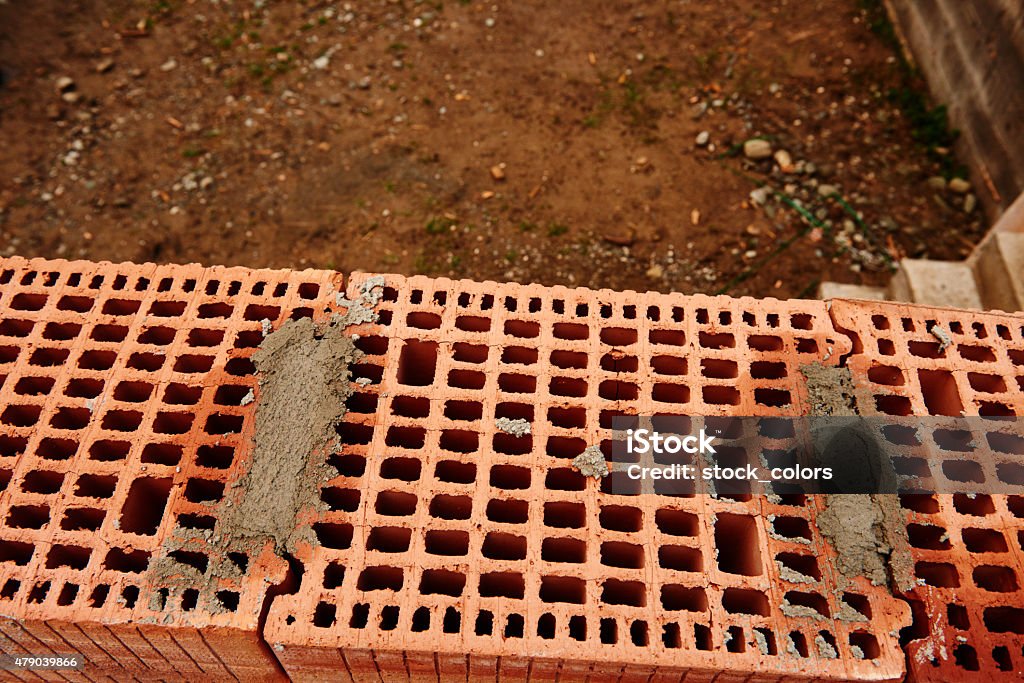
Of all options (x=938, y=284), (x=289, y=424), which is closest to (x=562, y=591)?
(x=289, y=424)

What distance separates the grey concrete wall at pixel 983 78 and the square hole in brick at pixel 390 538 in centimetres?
469

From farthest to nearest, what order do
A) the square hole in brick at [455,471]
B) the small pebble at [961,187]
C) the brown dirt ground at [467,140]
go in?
the small pebble at [961,187]
the brown dirt ground at [467,140]
the square hole in brick at [455,471]

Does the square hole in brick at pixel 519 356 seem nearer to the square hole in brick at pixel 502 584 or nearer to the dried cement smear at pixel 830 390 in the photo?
the square hole in brick at pixel 502 584

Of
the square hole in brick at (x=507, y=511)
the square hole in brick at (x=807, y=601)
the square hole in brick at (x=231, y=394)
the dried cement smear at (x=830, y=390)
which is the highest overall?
the dried cement smear at (x=830, y=390)

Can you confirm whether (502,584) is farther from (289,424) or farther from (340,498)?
(289,424)

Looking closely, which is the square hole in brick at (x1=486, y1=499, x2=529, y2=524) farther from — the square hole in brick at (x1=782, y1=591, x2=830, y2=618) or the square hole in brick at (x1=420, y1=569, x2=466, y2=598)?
the square hole in brick at (x1=782, y1=591, x2=830, y2=618)

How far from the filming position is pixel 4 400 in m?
2.45

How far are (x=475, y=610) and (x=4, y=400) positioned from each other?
1753mm

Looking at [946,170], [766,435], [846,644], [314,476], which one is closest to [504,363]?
[314,476]

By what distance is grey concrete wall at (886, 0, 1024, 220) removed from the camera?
4812 millimetres

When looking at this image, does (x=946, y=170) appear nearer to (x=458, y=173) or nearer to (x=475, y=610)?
(x=458, y=173)

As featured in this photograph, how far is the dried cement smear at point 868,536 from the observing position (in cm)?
220

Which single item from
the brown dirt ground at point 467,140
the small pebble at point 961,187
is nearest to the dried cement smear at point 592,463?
the brown dirt ground at point 467,140

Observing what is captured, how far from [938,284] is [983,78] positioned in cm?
177
